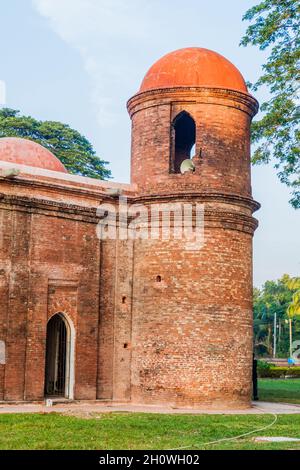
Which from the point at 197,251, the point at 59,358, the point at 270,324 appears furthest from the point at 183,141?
the point at 270,324

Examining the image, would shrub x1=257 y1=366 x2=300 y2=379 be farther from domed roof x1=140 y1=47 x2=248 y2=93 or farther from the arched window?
domed roof x1=140 y1=47 x2=248 y2=93

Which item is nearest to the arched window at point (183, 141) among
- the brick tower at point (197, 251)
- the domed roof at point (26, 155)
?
the brick tower at point (197, 251)

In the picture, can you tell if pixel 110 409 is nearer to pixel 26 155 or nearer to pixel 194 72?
pixel 26 155

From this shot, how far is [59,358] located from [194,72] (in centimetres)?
790

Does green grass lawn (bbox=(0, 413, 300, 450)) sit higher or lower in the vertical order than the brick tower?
lower

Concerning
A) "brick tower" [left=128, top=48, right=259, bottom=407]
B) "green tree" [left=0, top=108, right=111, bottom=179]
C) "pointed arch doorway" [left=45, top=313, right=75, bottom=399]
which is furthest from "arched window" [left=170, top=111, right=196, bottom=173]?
"green tree" [left=0, top=108, right=111, bottom=179]

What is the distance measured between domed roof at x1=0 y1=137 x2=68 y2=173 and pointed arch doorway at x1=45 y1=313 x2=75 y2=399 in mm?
4014

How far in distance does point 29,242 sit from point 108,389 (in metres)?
4.07

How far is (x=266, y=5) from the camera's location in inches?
626

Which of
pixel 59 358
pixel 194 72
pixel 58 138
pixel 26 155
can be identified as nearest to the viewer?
pixel 59 358

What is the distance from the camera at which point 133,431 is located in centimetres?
1174

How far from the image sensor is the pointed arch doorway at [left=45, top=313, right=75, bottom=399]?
17.1 m
